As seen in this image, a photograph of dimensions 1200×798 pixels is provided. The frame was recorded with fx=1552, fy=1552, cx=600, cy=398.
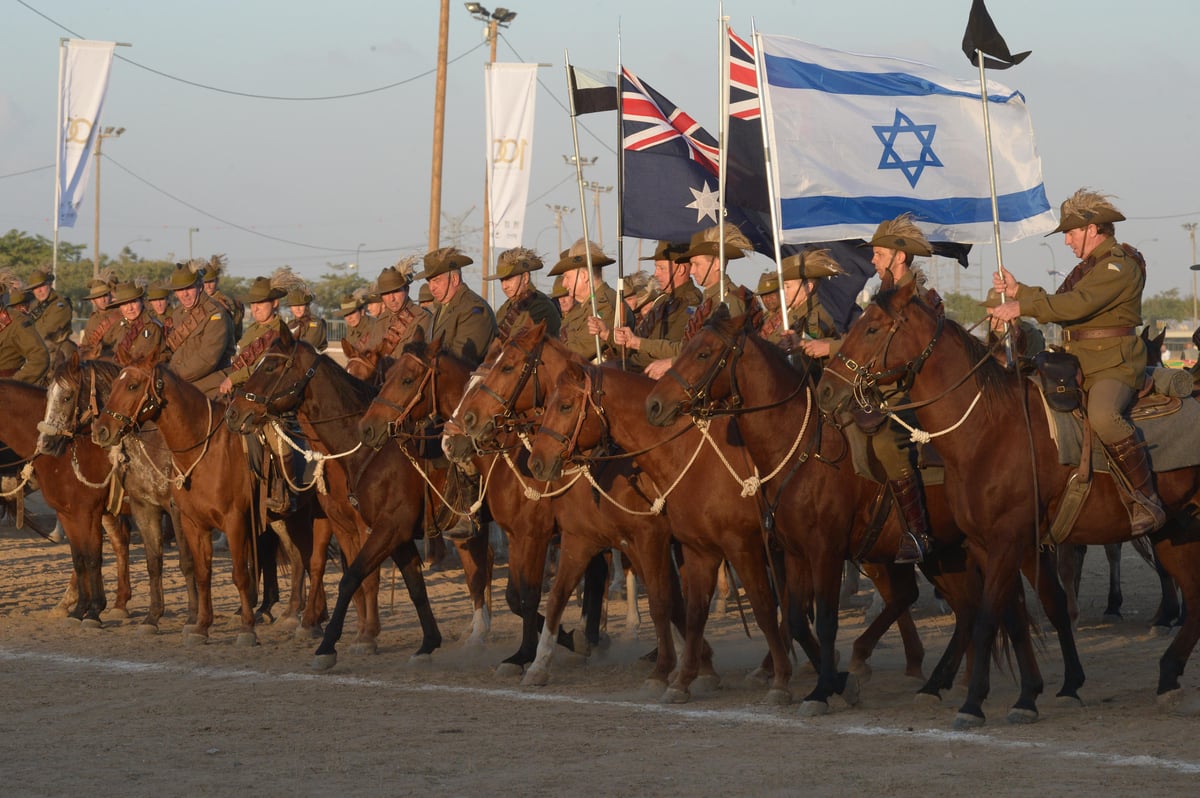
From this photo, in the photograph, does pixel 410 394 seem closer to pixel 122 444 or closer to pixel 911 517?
pixel 122 444

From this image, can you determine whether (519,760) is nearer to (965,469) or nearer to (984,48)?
(965,469)

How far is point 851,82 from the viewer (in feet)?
44.7

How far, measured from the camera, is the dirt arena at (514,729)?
27.0 ft

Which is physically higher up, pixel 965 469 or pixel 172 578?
pixel 965 469

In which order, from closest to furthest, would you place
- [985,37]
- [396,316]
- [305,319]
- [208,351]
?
[985,37]
[396,316]
[208,351]
[305,319]

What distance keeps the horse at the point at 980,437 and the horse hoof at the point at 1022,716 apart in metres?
0.22

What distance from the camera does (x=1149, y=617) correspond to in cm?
1555

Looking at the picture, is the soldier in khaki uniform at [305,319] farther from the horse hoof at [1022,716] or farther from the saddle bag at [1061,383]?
the horse hoof at [1022,716]

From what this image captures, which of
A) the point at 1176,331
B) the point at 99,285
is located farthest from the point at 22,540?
the point at 1176,331

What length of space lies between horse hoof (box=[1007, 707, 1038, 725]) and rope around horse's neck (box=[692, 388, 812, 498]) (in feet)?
7.16

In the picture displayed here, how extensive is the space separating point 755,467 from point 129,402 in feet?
19.7

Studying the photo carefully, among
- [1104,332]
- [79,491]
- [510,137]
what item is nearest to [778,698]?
[1104,332]

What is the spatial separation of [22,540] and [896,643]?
14.0 metres

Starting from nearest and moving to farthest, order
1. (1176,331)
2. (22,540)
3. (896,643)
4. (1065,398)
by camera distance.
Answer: (1065,398) → (896,643) → (22,540) → (1176,331)
